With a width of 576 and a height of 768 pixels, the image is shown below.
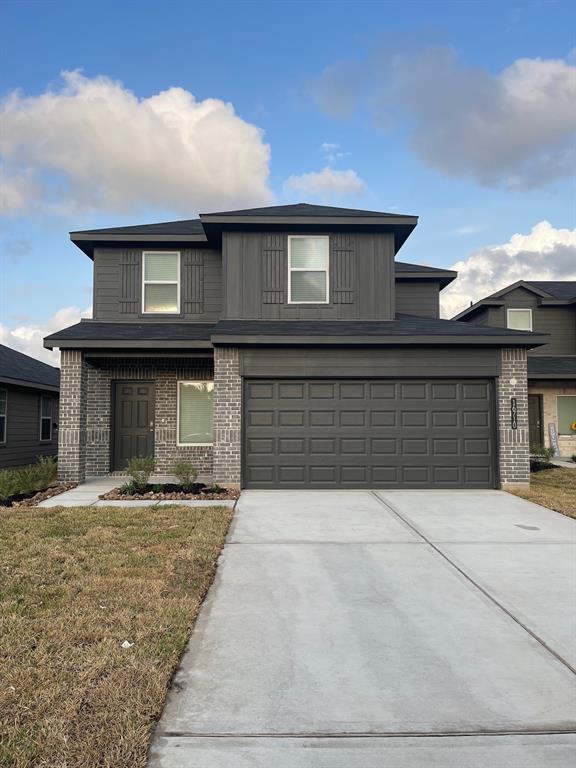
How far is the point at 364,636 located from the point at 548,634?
1.44 metres

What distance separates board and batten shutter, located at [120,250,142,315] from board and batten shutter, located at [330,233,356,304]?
17.0 ft

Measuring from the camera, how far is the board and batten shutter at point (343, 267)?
1199cm

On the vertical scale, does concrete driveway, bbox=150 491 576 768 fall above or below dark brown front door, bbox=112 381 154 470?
below

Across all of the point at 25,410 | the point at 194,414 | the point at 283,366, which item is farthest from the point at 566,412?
the point at 25,410

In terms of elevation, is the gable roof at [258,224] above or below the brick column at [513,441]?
→ above

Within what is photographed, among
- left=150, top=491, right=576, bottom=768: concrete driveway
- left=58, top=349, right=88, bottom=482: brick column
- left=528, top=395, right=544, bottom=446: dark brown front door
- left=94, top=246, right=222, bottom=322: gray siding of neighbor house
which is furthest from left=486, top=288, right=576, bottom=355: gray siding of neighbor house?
left=58, top=349, right=88, bottom=482: brick column

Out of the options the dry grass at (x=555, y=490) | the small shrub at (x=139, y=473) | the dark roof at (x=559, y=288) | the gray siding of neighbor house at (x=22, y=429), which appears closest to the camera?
the dry grass at (x=555, y=490)

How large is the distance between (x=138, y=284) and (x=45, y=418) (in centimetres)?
681

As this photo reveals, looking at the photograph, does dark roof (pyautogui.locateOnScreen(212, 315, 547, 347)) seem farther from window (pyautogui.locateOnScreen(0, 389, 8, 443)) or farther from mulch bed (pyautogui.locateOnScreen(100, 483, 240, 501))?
window (pyautogui.locateOnScreen(0, 389, 8, 443))

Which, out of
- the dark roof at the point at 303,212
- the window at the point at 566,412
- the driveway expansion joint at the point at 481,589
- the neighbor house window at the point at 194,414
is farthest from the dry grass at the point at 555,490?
the neighbor house window at the point at 194,414

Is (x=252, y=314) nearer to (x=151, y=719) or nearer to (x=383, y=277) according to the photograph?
(x=383, y=277)

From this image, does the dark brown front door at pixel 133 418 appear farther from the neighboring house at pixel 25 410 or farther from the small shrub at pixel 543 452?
the small shrub at pixel 543 452

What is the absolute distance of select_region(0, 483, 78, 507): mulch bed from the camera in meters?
8.89

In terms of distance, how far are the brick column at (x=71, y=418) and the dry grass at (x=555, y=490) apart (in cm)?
971
